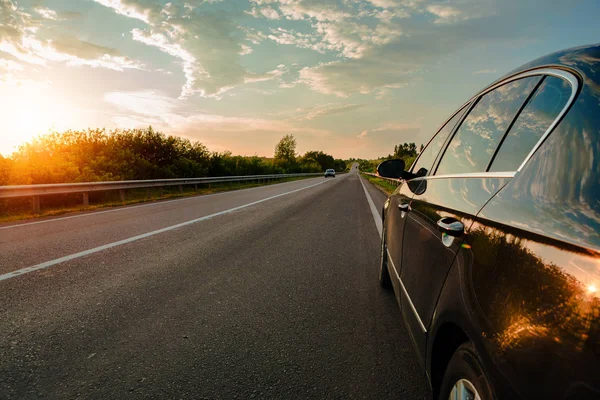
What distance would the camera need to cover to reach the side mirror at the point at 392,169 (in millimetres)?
3533

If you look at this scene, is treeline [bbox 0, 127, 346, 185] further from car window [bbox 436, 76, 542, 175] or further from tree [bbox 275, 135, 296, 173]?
tree [bbox 275, 135, 296, 173]

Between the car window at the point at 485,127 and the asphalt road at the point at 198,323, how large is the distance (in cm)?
141

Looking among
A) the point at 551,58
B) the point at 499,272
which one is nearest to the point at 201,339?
the point at 499,272

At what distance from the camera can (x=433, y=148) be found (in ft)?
10.9

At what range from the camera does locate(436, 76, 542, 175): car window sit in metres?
1.77

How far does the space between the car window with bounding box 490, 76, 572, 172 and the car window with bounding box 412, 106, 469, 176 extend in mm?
1029

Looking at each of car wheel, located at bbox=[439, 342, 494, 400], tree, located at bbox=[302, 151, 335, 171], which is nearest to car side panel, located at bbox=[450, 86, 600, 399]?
car wheel, located at bbox=[439, 342, 494, 400]

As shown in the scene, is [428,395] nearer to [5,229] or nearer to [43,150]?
[5,229]

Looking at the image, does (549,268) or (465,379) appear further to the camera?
(465,379)

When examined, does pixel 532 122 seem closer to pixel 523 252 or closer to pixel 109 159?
pixel 523 252

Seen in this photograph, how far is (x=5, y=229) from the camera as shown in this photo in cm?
795

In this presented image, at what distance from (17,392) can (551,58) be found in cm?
331

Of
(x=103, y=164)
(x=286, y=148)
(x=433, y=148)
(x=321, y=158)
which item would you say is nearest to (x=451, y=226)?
(x=433, y=148)

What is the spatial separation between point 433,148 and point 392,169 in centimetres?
45
